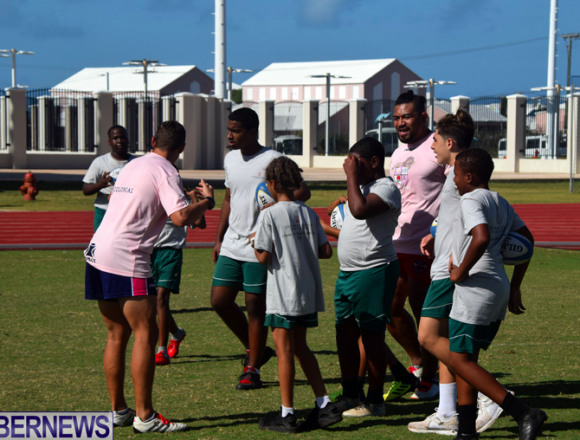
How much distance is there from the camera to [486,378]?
431 centimetres

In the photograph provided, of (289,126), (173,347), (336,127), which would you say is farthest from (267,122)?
(173,347)

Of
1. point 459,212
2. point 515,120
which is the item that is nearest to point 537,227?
point 459,212

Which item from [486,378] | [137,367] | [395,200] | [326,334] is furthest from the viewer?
[326,334]

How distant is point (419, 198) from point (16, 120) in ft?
107

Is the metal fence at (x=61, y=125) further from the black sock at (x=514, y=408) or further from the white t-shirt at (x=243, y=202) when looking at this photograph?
the black sock at (x=514, y=408)

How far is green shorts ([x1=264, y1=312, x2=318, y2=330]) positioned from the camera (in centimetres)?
478

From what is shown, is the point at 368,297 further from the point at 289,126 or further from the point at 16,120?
the point at 289,126

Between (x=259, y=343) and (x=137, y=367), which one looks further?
(x=259, y=343)

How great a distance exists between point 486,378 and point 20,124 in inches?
1343

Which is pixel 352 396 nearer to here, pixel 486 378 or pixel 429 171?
pixel 486 378

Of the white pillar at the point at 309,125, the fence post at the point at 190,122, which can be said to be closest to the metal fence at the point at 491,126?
the white pillar at the point at 309,125

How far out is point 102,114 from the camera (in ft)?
124

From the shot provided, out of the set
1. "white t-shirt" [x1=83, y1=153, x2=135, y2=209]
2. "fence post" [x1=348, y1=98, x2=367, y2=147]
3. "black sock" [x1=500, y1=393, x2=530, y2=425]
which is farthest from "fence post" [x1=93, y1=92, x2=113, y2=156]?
"black sock" [x1=500, y1=393, x2=530, y2=425]

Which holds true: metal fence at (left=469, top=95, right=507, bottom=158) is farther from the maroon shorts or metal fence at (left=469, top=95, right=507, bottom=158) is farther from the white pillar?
the maroon shorts
